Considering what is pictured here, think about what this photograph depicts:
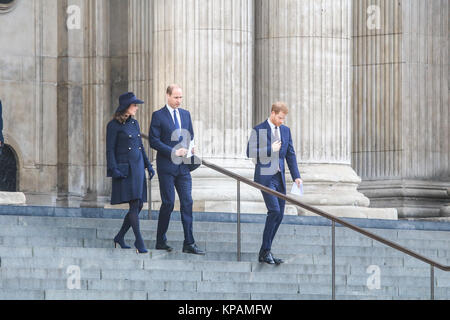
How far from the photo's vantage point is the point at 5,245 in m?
17.2

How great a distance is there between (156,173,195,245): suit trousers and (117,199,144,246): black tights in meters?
0.29

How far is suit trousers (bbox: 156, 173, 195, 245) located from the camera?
1750cm

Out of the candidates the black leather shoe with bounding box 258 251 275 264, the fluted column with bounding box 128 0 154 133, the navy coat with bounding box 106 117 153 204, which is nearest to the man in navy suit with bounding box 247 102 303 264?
the black leather shoe with bounding box 258 251 275 264

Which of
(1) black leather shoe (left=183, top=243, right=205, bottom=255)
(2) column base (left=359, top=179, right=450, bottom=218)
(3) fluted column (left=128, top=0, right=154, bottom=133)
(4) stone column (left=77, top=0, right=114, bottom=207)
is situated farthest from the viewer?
(4) stone column (left=77, top=0, right=114, bottom=207)

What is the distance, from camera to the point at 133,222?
17.3m

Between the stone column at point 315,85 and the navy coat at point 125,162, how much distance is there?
209 inches

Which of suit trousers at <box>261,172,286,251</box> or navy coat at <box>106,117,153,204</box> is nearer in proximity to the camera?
navy coat at <box>106,117,153,204</box>

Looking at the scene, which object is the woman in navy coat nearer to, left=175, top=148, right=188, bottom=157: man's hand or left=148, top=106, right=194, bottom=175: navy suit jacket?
left=148, top=106, right=194, bottom=175: navy suit jacket

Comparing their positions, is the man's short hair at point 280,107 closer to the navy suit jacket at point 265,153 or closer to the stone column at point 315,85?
→ the navy suit jacket at point 265,153

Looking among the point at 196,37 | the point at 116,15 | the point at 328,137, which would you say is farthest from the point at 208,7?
the point at 116,15

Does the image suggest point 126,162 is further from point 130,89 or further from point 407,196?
point 407,196

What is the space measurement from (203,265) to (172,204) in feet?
2.83

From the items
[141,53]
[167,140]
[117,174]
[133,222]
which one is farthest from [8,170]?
[133,222]

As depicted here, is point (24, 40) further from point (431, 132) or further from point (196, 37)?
point (431, 132)
